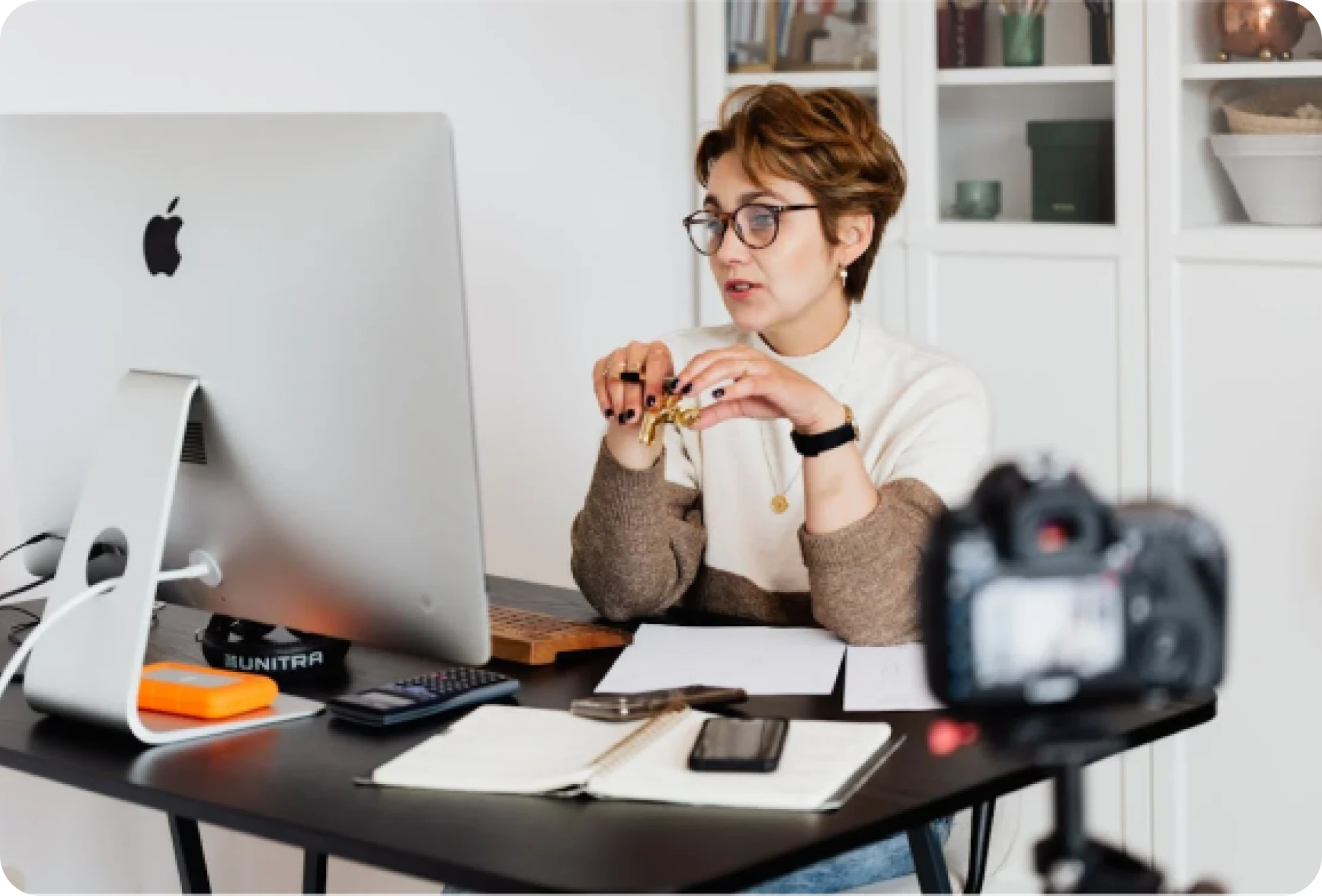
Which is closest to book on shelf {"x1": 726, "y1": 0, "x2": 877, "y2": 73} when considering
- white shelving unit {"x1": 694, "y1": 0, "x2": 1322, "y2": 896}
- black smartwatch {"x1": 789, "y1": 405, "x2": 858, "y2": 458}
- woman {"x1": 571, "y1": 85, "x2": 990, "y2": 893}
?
white shelving unit {"x1": 694, "y1": 0, "x2": 1322, "y2": 896}

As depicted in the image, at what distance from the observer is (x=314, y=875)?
7.06ft

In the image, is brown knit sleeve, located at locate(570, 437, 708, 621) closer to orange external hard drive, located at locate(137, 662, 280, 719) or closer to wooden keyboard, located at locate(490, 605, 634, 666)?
wooden keyboard, located at locate(490, 605, 634, 666)

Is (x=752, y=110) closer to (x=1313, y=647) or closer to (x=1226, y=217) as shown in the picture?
(x=1226, y=217)

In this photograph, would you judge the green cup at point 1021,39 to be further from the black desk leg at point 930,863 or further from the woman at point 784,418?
the black desk leg at point 930,863

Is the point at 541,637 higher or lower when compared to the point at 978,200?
lower

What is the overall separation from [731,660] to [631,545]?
296 mm

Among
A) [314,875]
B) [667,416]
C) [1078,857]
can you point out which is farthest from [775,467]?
[1078,857]

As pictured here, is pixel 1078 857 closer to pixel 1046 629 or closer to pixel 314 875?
pixel 1046 629

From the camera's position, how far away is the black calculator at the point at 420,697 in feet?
5.65

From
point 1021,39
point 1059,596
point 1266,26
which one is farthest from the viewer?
point 1021,39

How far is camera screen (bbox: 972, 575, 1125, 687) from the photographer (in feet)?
2.90

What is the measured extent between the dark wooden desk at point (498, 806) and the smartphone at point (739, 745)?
6 cm

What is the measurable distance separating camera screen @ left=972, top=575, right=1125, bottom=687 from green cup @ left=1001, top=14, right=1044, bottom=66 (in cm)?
253

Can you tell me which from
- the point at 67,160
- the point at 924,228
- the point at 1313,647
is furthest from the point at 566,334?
the point at 67,160
